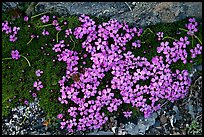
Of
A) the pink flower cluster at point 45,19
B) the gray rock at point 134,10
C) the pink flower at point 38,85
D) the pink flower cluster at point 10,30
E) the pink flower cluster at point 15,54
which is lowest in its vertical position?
the pink flower at point 38,85

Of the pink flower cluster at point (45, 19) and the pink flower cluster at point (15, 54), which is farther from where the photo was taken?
the pink flower cluster at point (45, 19)

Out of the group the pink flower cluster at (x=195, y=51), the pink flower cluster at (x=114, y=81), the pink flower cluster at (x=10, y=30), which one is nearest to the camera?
the pink flower cluster at (x=114, y=81)

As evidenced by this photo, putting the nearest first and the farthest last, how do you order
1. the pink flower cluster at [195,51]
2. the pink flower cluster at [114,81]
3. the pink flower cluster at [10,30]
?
the pink flower cluster at [114,81], the pink flower cluster at [195,51], the pink flower cluster at [10,30]

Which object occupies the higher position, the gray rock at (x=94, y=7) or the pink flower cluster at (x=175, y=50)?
the gray rock at (x=94, y=7)

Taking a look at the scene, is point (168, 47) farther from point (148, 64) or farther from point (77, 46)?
point (77, 46)

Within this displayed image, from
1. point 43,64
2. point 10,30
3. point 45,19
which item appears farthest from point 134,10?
point 10,30

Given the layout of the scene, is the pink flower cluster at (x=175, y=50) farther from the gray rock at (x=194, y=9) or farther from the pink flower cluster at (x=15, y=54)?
the pink flower cluster at (x=15, y=54)

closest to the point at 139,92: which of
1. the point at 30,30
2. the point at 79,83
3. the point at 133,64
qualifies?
the point at 133,64

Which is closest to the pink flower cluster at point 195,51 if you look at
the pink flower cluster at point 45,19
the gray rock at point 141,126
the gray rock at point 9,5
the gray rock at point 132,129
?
the gray rock at point 141,126
